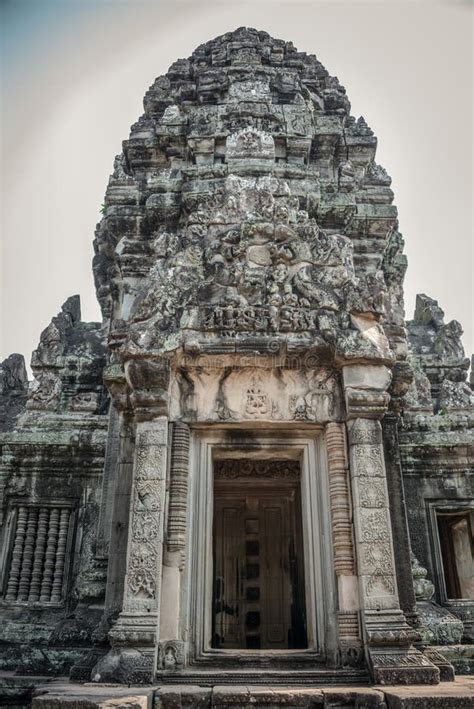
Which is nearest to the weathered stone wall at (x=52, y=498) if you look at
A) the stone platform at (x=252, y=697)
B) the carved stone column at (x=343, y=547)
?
the stone platform at (x=252, y=697)

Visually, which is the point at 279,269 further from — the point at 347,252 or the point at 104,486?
the point at 104,486

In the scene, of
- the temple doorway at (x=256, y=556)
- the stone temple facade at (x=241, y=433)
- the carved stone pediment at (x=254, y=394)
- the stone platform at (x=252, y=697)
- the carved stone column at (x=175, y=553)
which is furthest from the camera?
the temple doorway at (x=256, y=556)

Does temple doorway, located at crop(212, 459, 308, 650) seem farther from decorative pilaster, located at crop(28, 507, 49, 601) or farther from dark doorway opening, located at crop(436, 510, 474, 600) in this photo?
decorative pilaster, located at crop(28, 507, 49, 601)

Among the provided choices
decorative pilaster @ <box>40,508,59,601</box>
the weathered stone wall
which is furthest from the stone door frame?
decorative pilaster @ <box>40,508,59,601</box>

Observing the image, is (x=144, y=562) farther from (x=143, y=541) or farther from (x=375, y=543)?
(x=375, y=543)

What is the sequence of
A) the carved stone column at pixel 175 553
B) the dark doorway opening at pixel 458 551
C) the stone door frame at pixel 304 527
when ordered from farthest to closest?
1. the dark doorway opening at pixel 458 551
2. the stone door frame at pixel 304 527
3. the carved stone column at pixel 175 553

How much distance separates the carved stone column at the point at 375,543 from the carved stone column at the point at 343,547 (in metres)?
0.12

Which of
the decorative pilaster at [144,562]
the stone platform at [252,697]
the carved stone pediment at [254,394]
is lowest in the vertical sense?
the stone platform at [252,697]

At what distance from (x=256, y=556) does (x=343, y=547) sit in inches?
220

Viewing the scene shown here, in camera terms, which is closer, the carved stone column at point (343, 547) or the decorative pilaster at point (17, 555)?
the carved stone column at point (343, 547)

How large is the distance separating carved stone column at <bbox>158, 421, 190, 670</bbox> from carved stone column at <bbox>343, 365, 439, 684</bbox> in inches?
71.0

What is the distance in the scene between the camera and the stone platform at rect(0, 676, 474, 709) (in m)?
4.29

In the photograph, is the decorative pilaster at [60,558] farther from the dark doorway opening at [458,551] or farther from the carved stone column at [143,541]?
the dark doorway opening at [458,551]

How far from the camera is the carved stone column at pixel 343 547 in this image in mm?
5582
